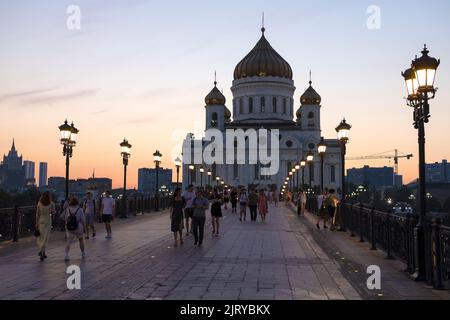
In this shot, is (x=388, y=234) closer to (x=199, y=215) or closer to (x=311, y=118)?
(x=199, y=215)

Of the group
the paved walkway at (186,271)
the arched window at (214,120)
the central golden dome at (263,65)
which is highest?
the central golden dome at (263,65)

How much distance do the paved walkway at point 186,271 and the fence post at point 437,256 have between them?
107 centimetres

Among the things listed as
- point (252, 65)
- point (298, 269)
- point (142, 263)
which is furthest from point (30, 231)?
point (252, 65)

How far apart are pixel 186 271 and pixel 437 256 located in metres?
4.90

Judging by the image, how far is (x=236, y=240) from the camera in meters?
19.2

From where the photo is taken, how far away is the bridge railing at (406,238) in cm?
1007

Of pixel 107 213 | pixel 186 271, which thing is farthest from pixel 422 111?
pixel 107 213

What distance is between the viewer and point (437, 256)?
10172mm

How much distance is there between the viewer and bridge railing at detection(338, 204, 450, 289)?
1007cm

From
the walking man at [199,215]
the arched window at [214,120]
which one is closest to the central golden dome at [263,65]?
the arched window at [214,120]

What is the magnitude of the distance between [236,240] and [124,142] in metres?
15.5

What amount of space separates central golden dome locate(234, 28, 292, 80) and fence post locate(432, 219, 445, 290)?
93279mm

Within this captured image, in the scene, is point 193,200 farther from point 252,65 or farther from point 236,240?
point 252,65

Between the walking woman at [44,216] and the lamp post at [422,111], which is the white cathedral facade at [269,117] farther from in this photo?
the lamp post at [422,111]
